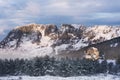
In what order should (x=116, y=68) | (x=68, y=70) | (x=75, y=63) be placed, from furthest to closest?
(x=116, y=68) → (x=75, y=63) → (x=68, y=70)

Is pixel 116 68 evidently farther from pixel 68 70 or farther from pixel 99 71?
pixel 68 70

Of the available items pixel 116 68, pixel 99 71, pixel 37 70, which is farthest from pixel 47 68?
pixel 116 68

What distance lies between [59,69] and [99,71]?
20.9 metres

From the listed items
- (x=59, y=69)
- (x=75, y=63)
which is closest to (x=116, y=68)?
(x=75, y=63)

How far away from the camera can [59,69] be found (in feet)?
450

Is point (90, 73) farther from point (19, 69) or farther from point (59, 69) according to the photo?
point (19, 69)

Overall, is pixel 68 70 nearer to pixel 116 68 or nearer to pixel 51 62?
pixel 51 62

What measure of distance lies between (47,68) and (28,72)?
23.2 feet

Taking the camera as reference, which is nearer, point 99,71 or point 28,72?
point 28,72

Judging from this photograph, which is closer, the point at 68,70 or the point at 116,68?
the point at 68,70

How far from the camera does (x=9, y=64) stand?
146875 mm

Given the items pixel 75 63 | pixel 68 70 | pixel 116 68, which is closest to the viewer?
pixel 68 70

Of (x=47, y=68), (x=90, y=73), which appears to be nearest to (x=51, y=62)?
(x=47, y=68)

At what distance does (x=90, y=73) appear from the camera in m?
144
